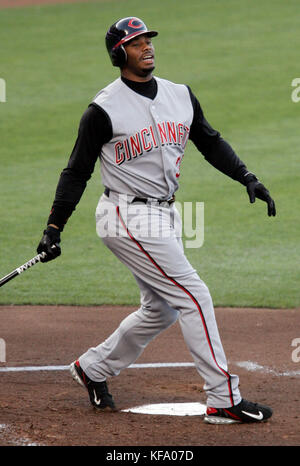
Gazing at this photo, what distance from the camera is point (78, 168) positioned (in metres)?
4.59

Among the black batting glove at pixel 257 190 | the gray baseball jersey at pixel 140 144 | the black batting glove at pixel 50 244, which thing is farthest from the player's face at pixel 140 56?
the black batting glove at pixel 50 244

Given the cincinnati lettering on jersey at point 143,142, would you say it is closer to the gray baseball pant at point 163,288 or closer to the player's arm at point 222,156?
the gray baseball pant at point 163,288

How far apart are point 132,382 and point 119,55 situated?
2.04 meters

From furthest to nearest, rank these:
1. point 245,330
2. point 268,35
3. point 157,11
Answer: point 157,11 → point 268,35 → point 245,330

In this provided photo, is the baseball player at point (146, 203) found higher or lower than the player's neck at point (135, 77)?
lower

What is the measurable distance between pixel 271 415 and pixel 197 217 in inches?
221

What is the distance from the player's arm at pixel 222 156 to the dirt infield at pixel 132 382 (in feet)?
3.89

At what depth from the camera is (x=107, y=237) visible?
4.64 metres

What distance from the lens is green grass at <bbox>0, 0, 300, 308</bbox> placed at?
8.02 meters

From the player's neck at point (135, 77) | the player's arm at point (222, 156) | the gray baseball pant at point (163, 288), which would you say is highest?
the player's neck at point (135, 77)

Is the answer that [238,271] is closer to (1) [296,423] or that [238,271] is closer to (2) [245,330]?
(2) [245,330]

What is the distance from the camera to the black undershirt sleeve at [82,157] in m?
4.49
